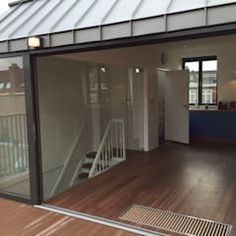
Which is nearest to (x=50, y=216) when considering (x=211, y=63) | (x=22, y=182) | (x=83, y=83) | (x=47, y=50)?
(x=22, y=182)

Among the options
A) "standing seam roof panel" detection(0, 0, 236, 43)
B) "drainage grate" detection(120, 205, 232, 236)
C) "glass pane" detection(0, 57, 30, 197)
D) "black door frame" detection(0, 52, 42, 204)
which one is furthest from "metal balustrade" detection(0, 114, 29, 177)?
"drainage grate" detection(120, 205, 232, 236)

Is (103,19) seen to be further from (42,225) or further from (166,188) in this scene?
(166,188)

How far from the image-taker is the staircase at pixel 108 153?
533cm

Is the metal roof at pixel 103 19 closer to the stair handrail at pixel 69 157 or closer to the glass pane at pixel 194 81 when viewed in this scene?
the stair handrail at pixel 69 157

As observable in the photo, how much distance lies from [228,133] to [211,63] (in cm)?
213

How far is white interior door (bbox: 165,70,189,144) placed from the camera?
7113mm

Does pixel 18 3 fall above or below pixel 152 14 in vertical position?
above

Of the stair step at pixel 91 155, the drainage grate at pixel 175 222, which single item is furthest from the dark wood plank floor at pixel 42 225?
the stair step at pixel 91 155

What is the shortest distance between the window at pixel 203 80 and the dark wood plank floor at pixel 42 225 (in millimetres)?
6062

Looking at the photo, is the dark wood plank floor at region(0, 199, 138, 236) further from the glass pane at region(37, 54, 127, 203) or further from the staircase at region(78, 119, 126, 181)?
the staircase at region(78, 119, 126, 181)

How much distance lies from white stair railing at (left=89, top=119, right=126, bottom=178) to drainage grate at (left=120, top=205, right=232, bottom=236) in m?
1.96

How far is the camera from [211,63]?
26.2 ft

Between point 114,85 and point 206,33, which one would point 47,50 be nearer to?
point 206,33

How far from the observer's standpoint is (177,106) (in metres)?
7.26
